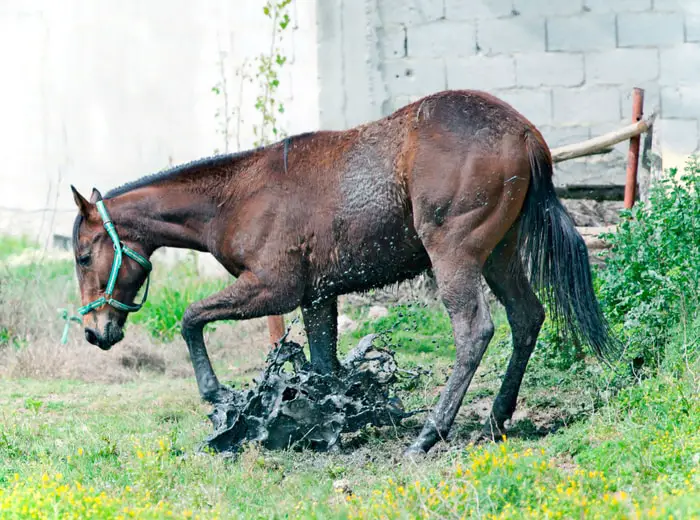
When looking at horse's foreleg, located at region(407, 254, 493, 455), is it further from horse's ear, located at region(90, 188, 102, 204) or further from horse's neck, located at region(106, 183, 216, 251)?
horse's ear, located at region(90, 188, 102, 204)

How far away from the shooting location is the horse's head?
6426 millimetres

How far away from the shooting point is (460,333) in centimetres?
583

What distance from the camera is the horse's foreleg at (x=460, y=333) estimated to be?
5.76 m

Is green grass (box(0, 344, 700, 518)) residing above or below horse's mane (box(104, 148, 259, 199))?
below

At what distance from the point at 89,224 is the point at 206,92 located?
5.19 meters

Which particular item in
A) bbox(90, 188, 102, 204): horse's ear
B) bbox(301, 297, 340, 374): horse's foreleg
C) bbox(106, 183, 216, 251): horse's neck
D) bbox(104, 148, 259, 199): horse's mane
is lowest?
bbox(301, 297, 340, 374): horse's foreleg

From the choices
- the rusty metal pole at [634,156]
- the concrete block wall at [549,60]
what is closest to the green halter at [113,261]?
the concrete block wall at [549,60]

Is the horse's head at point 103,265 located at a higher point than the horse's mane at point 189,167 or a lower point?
lower

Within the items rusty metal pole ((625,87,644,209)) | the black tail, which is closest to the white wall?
rusty metal pole ((625,87,644,209))

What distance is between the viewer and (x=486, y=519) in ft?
13.3

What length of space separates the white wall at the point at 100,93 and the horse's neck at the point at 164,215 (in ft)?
15.5

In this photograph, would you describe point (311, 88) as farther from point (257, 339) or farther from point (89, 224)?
point (89, 224)

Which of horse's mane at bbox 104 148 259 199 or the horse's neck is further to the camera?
horse's mane at bbox 104 148 259 199

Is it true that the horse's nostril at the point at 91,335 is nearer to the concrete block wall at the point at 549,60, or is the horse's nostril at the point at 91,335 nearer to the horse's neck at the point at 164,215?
the horse's neck at the point at 164,215
